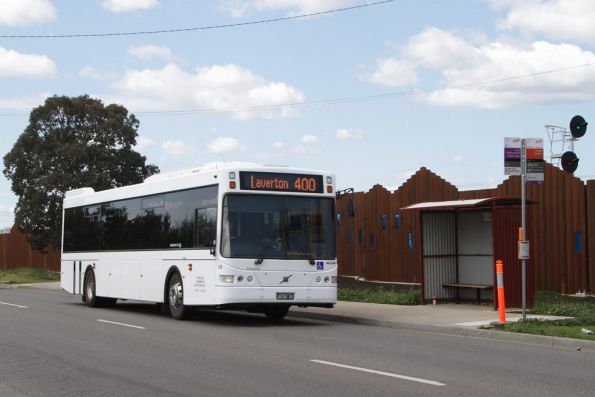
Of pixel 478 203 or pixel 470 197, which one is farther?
pixel 470 197

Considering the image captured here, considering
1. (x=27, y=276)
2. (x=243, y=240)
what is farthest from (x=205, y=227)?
(x=27, y=276)

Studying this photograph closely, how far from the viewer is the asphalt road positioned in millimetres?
9344

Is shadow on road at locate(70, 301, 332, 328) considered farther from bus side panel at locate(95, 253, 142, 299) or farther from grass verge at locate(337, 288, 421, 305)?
grass verge at locate(337, 288, 421, 305)

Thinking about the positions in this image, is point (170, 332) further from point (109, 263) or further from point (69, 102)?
point (69, 102)

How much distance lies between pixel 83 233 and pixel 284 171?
9487mm

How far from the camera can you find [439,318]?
56.5 feet

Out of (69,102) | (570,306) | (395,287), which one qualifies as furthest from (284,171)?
(69,102)

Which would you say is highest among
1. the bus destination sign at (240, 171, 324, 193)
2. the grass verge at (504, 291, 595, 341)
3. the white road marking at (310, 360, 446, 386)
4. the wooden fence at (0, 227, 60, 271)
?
the bus destination sign at (240, 171, 324, 193)

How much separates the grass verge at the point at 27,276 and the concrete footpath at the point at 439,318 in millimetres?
24734

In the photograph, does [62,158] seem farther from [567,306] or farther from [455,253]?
[567,306]

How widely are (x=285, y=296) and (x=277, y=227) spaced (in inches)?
54.7

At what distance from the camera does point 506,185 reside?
855 inches

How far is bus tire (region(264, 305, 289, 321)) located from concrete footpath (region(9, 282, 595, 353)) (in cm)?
100

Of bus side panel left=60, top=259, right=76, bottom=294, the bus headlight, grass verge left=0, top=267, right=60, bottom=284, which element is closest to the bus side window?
the bus headlight
